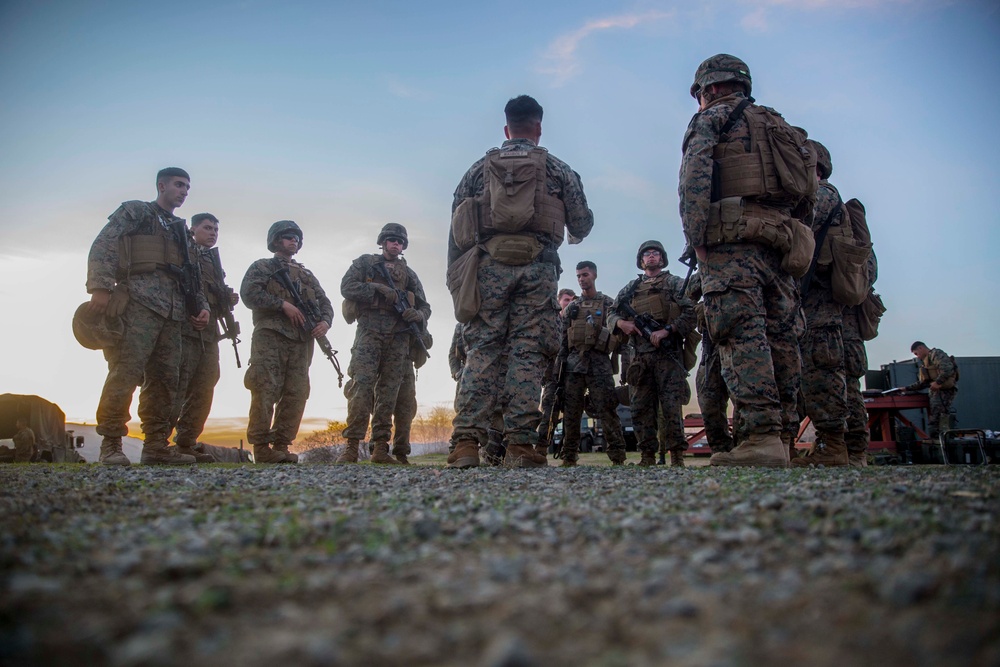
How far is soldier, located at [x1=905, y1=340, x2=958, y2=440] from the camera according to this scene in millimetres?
12062

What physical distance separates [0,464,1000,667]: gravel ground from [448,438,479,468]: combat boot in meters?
2.24

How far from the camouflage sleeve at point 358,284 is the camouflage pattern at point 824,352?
4.59m

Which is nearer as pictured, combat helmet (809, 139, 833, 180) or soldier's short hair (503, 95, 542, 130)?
soldier's short hair (503, 95, 542, 130)

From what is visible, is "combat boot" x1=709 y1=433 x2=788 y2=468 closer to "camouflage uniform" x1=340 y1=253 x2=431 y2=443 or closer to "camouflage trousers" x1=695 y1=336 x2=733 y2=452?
"camouflage trousers" x1=695 y1=336 x2=733 y2=452

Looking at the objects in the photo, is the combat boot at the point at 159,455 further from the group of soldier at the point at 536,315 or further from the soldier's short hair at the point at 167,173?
the soldier's short hair at the point at 167,173

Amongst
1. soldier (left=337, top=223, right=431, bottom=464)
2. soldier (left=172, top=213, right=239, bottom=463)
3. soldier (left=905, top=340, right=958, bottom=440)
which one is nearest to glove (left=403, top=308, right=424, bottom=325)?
soldier (left=337, top=223, right=431, bottom=464)

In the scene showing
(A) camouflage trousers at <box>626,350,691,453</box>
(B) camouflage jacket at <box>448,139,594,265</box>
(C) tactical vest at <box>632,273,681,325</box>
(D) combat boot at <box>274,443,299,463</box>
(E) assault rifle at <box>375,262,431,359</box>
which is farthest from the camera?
(C) tactical vest at <box>632,273,681,325</box>

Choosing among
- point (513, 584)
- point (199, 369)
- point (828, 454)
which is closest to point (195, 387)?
point (199, 369)

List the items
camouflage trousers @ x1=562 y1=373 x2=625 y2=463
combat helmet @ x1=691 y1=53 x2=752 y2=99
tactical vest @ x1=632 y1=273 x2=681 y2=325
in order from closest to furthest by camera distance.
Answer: combat helmet @ x1=691 y1=53 x2=752 y2=99 < tactical vest @ x1=632 y1=273 x2=681 y2=325 < camouflage trousers @ x1=562 y1=373 x2=625 y2=463

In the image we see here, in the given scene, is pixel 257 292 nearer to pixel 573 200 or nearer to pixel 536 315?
pixel 536 315

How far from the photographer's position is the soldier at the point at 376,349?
7094 mm

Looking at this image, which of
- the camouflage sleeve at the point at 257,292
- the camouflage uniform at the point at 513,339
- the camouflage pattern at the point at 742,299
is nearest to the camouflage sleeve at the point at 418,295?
the camouflage sleeve at the point at 257,292

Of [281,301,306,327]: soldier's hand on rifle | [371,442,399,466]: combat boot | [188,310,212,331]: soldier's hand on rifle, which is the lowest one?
[371,442,399,466]: combat boot

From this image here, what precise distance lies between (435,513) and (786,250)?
337 cm
